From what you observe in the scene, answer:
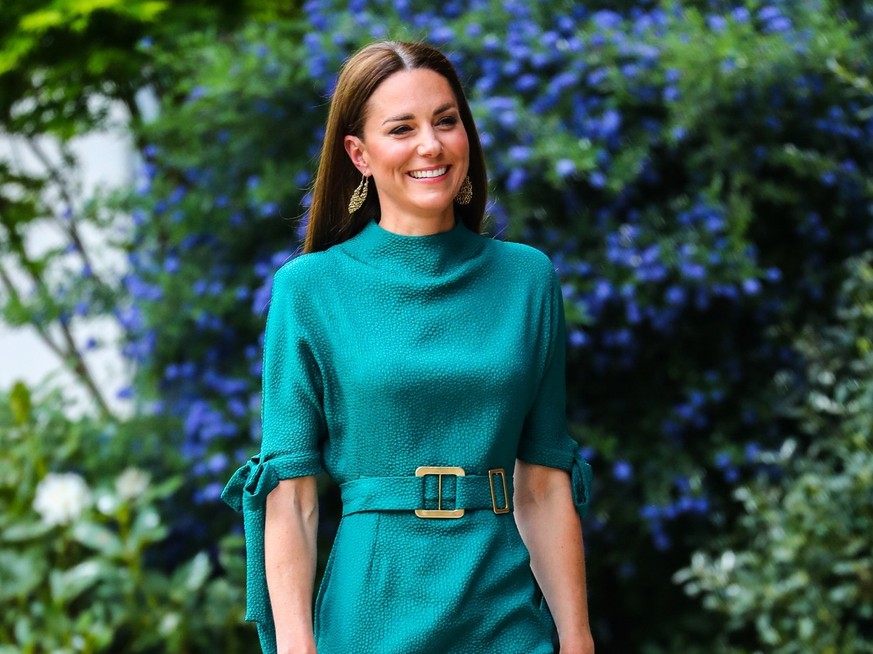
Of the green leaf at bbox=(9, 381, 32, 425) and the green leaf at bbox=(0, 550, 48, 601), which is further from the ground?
the green leaf at bbox=(9, 381, 32, 425)

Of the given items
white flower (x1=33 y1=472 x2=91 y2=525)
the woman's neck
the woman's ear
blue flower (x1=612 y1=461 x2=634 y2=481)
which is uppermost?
the woman's ear

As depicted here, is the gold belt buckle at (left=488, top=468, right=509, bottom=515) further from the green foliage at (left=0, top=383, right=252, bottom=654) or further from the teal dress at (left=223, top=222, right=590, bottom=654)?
the green foliage at (left=0, top=383, right=252, bottom=654)

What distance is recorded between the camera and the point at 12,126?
230 inches

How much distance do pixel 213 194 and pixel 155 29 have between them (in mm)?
892

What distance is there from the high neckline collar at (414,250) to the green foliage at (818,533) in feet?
7.90

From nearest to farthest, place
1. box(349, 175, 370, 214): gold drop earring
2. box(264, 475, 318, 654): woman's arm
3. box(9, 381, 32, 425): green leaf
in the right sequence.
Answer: box(264, 475, 318, 654): woman's arm → box(349, 175, 370, 214): gold drop earring → box(9, 381, 32, 425): green leaf

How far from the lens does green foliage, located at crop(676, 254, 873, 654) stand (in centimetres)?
407

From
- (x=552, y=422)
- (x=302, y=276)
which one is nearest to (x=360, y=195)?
(x=302, y=276)

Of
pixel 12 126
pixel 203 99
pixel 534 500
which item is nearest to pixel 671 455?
pixel 203 99

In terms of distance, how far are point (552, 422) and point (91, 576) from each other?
2749 millimetres

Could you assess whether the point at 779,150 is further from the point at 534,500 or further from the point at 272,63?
the point at 534,500

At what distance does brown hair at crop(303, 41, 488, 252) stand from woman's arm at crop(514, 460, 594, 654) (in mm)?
435

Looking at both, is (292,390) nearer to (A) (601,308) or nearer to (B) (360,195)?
(B) (360,195)

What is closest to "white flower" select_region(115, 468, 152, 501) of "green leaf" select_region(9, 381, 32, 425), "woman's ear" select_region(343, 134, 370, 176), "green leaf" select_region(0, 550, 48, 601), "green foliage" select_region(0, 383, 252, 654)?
"green foliage" select_region(0, 383, 252, 654)
